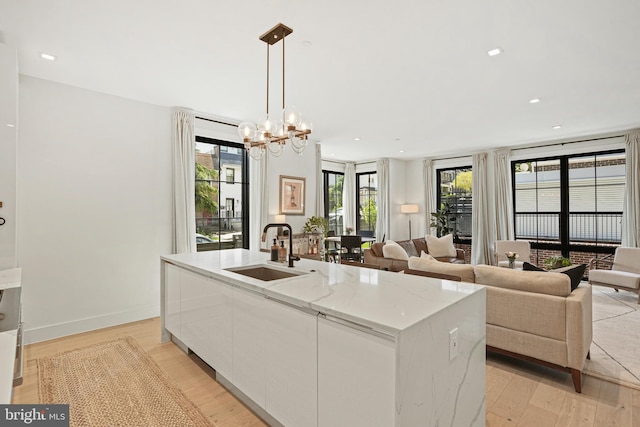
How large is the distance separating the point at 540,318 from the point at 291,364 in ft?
6.86

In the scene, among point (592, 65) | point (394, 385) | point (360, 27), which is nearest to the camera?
point (394, 385)

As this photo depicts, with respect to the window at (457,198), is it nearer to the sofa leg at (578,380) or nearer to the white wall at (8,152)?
the sofa leg at (578,380)

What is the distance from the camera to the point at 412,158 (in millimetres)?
8672

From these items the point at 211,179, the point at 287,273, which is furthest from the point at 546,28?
the point at 211,179

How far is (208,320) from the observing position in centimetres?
254

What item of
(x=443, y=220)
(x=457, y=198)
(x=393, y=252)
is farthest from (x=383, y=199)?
(x=393, y=252)

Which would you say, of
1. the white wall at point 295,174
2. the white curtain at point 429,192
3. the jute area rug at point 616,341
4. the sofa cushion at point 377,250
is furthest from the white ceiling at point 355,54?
the white curtain at point 429,192

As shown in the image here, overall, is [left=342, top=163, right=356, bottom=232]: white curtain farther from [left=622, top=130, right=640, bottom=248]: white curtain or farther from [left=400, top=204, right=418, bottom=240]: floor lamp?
[left=622, top=130, right=640, bottom=248]: white curtain

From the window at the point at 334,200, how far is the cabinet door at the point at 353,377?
24.0ft

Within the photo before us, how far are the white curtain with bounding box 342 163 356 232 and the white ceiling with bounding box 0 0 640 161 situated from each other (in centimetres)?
425

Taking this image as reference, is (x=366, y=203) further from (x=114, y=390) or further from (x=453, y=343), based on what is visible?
(x=453, y=343)

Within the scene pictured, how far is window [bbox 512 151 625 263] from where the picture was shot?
6105mm

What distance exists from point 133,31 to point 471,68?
3.11 meters

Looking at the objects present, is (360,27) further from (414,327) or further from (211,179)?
(211,179)
